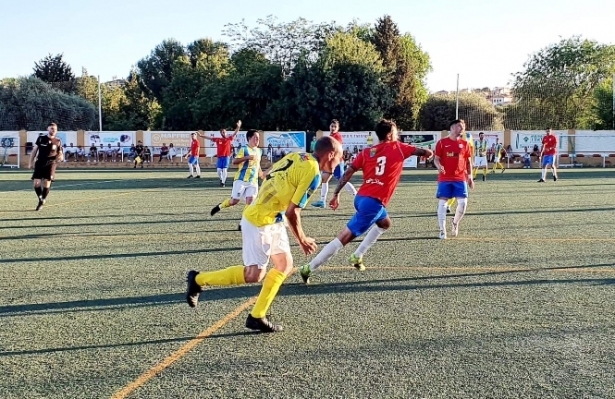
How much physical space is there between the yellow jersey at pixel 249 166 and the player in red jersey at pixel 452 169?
3553 mm

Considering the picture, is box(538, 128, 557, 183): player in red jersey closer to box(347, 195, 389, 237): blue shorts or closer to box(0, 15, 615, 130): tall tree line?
box(347, 195, 389, 237): blue shorts

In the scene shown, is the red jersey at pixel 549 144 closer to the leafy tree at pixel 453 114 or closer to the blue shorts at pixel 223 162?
the blue shorts at pixel 223 162

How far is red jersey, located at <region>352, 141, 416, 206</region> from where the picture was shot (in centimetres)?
793

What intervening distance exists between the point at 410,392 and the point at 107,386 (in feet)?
6.34

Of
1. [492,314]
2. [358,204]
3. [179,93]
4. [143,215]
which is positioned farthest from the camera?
[179,93]

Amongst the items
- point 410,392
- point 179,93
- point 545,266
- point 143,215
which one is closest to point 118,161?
point 179,93

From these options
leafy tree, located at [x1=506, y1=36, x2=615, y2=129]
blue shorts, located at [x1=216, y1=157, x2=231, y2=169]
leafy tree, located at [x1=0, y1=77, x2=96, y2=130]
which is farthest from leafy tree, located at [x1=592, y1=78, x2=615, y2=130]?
leafy tree, located at [x1=0, y1=77, x2=96, y2=130]

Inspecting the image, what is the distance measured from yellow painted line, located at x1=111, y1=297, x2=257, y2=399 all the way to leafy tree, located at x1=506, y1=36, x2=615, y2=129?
63274 millimetres

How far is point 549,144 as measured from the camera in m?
24.3

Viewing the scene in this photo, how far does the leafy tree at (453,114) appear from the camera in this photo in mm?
73625

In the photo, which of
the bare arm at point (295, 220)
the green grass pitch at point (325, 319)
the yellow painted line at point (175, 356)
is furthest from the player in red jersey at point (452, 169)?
the bare arm at point (295, 220)

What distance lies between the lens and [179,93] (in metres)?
65.3

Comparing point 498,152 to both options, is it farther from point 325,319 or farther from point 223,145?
point 325,319

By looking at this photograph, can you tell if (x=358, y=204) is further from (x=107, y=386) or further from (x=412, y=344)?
(x=107, y=386)
